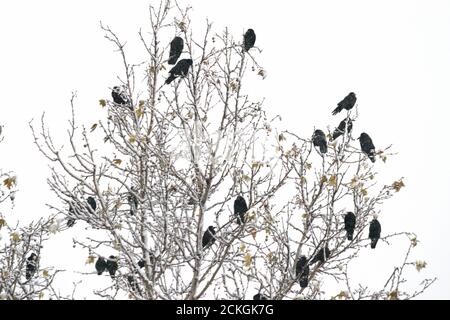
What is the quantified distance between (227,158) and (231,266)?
51.1 inches

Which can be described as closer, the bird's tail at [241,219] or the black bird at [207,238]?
the bird's tail at [241,219]

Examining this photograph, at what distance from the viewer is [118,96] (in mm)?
7902

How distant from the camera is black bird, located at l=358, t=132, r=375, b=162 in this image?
763 centimetres

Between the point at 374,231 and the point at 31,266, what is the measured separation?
14.8 feet

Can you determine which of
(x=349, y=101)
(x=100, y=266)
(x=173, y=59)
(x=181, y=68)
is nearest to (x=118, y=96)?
(x=173, y=59)

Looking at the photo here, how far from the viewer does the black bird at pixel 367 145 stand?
763 cm

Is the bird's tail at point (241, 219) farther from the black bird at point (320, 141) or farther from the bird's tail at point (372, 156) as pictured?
the bird's tail at point (372, 156)

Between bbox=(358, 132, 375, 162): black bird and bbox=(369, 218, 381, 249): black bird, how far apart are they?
786 mm

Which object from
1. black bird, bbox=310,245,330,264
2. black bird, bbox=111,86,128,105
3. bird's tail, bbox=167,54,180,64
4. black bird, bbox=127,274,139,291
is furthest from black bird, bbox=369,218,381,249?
black bird, bbox=111,86,128,105

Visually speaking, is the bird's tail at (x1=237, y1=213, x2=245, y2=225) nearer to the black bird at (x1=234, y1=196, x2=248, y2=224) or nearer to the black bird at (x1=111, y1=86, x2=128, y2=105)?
the black bird at (x1=234, y1=196, x2=248, y2=224)

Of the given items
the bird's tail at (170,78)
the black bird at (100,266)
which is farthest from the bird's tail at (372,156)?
the black bird at (100,266)

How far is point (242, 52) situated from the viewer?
24.8 ft

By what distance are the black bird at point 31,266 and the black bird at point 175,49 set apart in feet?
10.4
